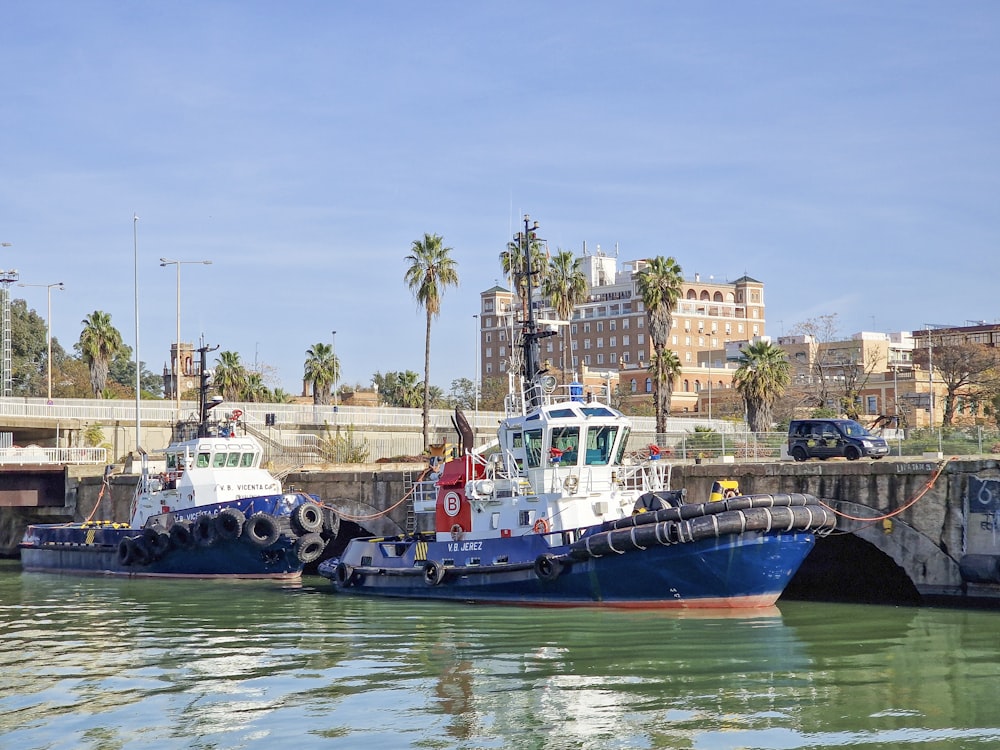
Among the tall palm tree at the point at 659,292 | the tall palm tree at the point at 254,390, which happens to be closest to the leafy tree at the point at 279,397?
the tall palm tree at the point at 254,390

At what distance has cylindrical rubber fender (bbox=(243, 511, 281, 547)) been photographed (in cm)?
3562

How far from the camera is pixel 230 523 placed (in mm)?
36094

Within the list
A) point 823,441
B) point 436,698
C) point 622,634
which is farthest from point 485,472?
point 436,698

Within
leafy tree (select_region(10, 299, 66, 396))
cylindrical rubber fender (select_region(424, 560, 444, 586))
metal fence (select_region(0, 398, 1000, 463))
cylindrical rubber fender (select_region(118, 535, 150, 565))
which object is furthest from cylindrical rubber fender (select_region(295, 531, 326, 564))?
leafy tree (select_region(10, 299, 66, 396))

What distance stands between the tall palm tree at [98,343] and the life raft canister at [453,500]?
47176mm

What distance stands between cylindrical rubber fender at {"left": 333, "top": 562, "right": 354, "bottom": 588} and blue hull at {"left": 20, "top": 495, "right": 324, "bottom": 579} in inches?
144

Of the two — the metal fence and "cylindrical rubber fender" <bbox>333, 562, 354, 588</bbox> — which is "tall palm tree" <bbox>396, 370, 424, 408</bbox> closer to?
the metal fence

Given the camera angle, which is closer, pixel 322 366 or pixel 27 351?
pixel 322 366

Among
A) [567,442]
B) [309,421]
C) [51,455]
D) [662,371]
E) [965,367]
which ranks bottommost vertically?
[51,455]

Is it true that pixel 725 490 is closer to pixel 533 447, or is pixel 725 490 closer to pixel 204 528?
pixel 533 447

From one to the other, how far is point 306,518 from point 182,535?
422 cm

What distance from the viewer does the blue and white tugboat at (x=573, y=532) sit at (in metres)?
25.8

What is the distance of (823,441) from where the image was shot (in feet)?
113

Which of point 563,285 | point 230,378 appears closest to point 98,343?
point 230,378
